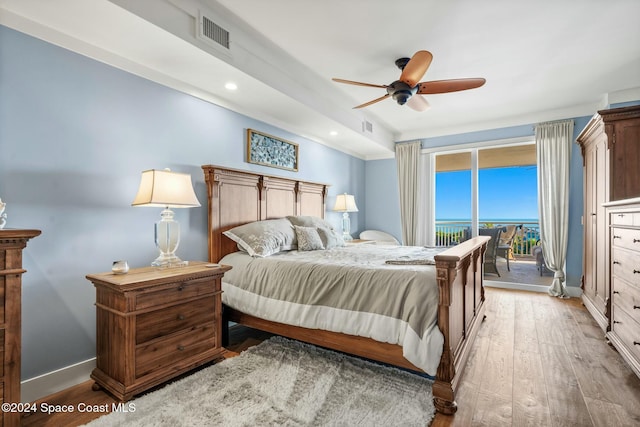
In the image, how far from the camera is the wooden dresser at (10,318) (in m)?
1.41

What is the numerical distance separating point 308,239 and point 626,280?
A: 2.54 meters

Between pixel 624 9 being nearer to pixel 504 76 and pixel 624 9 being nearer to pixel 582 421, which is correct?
pixel 504 76

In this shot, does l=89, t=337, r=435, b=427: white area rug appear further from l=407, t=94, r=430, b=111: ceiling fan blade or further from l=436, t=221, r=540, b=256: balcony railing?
l=436, t=221, r=540, b=256: balcony railing

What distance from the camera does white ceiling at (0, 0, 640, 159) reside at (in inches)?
78.9

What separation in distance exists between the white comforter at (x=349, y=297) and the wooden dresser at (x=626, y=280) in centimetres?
142

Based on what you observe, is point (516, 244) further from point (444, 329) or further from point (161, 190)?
point (161, 190)

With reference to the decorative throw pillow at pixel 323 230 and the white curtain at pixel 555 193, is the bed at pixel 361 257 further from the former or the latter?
the white curtain at pixel 555 193

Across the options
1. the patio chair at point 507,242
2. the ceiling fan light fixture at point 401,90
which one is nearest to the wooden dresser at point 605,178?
the patio chair at point 507,242

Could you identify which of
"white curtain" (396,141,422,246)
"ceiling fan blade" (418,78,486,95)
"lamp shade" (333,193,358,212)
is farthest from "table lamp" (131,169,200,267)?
"white curtain" (396,141,422,246)

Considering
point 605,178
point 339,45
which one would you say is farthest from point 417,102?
point 605,178

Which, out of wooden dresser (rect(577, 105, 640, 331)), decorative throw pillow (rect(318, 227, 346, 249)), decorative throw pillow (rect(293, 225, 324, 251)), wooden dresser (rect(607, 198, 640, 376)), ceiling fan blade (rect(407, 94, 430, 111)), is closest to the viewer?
wooden dresser (rect(607, 198, 640, 376))

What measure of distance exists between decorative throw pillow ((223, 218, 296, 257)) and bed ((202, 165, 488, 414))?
11 centimetres

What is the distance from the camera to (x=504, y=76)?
11.0 ft

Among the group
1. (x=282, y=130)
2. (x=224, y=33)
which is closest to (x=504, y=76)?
(x=282, y=130)
